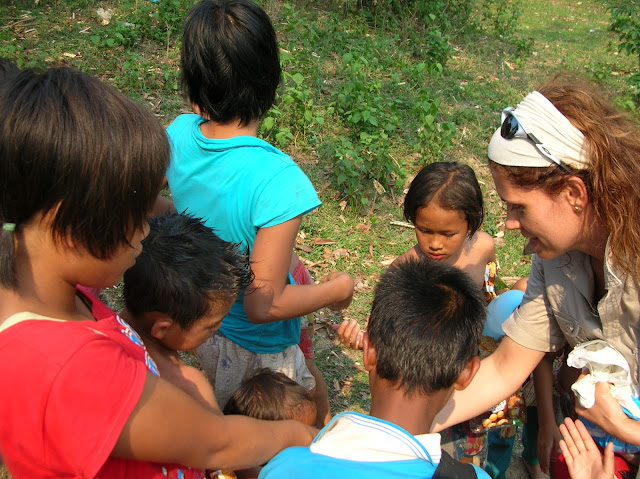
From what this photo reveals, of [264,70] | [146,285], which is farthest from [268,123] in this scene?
[146,285]

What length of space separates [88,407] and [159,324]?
737 mm

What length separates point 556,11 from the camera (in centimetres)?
1458

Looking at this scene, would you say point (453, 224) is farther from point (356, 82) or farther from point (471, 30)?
point (471, 30)

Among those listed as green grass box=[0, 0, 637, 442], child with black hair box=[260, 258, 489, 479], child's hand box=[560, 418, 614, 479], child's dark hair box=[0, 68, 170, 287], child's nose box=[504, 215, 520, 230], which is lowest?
green grass box=[0, 0, 637, 442]

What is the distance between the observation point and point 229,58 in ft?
6.58

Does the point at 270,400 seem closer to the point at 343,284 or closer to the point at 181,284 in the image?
the point at 343,284

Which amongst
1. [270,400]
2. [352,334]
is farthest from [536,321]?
[270,400]

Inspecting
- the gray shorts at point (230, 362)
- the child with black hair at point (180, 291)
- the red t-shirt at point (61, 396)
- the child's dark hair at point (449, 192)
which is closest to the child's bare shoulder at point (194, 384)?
the child with black hair at point (180, 291)

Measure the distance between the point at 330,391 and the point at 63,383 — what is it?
2858 millimetres

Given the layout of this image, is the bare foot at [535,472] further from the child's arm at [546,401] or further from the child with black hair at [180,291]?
the child with black hair at [180,291]

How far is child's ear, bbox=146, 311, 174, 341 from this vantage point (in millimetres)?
1904

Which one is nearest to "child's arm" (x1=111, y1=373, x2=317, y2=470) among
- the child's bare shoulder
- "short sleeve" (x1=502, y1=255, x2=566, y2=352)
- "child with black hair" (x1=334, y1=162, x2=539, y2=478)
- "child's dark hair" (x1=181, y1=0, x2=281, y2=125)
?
the child's bare shoulder

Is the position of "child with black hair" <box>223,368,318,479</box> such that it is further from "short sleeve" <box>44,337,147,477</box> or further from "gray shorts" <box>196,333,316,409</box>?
"short sleeve" <box>44,337,147,477</box>

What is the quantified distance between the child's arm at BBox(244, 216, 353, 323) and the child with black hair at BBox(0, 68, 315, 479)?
67 centimetres
